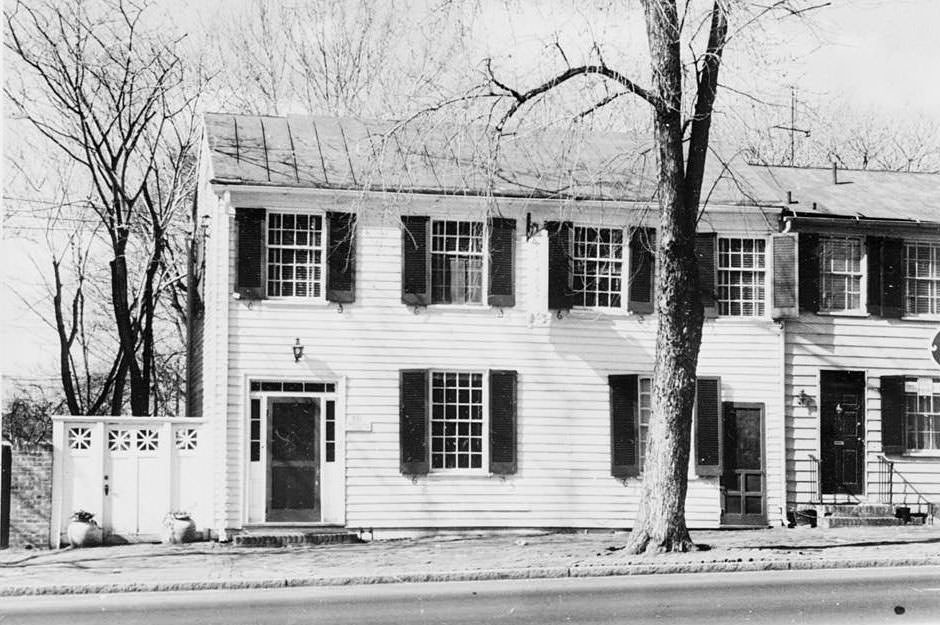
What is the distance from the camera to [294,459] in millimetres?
21578

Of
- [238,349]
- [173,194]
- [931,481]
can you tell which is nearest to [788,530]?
[931,481]

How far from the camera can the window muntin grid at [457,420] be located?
2212 cm

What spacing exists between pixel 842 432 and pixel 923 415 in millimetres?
1516

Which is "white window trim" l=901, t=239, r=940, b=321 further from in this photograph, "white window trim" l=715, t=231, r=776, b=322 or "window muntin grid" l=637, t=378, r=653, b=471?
"window muntin grid" l=637, t=378, r=653, b=471

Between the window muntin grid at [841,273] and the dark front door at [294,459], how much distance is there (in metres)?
8.93

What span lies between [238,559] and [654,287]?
8352 millimetres

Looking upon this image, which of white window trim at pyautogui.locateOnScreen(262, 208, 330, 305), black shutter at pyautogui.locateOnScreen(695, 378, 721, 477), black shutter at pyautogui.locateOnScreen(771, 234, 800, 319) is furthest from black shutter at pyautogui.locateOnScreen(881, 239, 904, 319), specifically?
white window trim at pyautogui.locateOnScreen(262, 208, 330, 305)

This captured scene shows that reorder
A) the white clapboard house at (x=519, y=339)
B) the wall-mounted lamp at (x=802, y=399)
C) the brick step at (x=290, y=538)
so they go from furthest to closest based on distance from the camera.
→ 1. the wall-mounted lamp at (x=802, y=399)
2. the white clapboard house at (x=519, y=339)
3. the brick step at (x=290, y=538)

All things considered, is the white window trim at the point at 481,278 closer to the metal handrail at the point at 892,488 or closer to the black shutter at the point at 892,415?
the black shutter at the point at 892,415

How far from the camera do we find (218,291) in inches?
851

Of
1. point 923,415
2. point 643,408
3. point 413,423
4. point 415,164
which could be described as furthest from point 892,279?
point 413,423

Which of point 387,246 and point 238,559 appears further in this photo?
point 387,246

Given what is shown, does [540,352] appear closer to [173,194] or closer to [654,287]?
[654,287]

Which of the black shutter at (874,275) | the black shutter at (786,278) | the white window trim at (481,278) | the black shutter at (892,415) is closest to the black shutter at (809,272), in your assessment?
the black shutter at (786,278)
